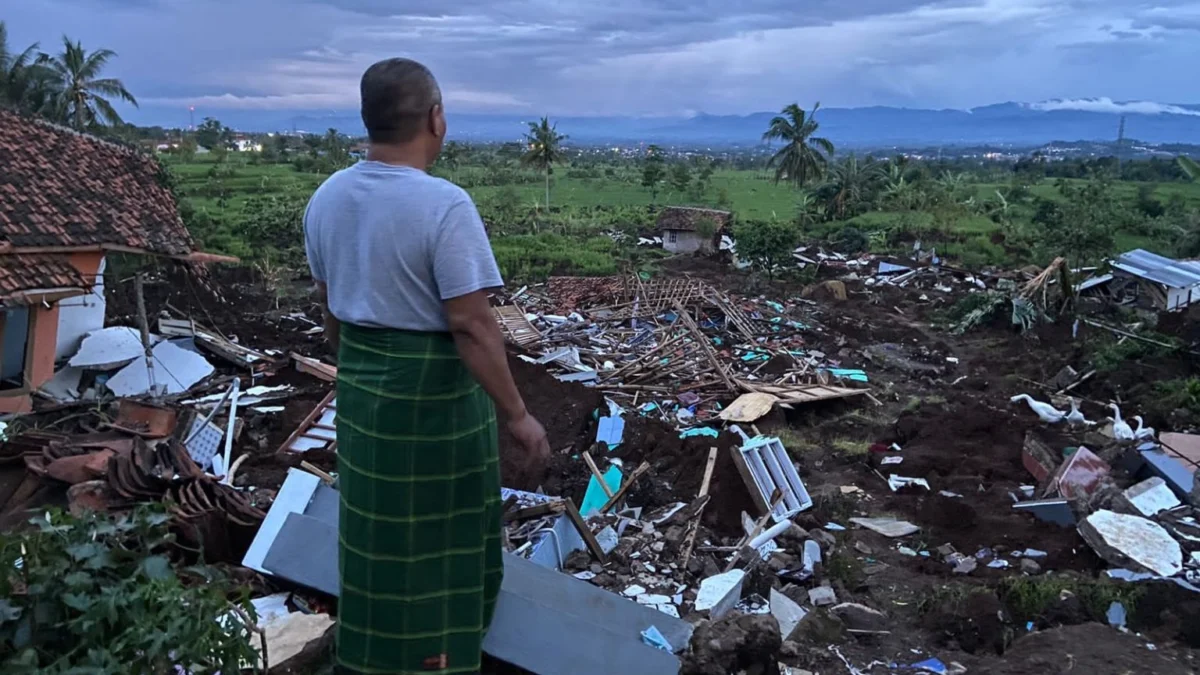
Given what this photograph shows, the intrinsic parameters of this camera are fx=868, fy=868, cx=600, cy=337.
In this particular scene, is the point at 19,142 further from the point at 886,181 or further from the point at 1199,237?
the point at 886,181

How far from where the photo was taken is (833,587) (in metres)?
5.34

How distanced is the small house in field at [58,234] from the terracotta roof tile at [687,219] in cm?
1614

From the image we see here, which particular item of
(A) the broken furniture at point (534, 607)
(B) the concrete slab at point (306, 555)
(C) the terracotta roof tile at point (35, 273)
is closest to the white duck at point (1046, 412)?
(A) the broken furniture at point (534, 607)

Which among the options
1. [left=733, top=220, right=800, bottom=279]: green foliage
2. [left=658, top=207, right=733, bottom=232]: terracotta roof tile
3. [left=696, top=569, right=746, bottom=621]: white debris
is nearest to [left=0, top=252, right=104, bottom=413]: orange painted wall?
[left=696, top=569, right=746, bottom=621]: white debris

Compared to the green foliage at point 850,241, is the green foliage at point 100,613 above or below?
above

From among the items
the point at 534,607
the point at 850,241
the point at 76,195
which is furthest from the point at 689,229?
the point at 534,607

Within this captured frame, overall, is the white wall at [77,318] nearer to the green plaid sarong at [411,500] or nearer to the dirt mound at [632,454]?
the dirt mound at [632,454]

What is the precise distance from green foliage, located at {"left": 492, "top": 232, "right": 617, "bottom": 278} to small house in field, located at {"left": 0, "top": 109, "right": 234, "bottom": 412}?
9.17m

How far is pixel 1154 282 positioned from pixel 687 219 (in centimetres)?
1339

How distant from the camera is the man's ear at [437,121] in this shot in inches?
86.9

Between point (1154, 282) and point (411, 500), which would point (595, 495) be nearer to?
point (411, 500)

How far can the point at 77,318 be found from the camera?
33.4 ft

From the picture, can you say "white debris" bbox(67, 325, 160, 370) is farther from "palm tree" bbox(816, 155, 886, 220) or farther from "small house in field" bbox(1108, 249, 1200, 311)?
"palm tree" bbox(816, 155, 886, 220)

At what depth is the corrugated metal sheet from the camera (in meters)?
14.4
